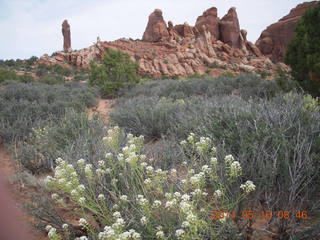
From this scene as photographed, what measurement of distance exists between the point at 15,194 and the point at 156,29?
52140 mm

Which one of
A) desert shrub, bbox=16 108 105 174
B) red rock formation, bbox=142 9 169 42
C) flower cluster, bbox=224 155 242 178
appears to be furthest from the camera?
red rock formation, bbox=142 9 169 42

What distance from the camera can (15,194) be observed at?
3086 millimetres

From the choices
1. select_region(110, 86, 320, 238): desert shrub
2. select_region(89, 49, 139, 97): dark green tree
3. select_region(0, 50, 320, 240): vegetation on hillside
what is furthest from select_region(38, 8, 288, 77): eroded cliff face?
select_region(110, 86, 320, 238): desert shrub

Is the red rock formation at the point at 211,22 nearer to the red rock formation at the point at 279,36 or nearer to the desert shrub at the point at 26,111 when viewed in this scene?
the red rock formation at the point at 279,36

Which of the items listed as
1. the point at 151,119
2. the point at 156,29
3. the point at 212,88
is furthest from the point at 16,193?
the point at 156,29

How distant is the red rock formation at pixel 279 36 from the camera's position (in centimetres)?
4712

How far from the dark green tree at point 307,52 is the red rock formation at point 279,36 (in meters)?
44.9

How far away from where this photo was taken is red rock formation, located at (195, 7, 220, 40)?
51.6 metres

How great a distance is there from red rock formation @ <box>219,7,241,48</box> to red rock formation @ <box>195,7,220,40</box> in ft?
4.00

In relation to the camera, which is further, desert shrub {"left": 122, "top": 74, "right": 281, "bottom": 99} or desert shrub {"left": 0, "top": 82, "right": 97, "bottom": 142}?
desert shrub {"left": 122, "top": 74, "right": 281, "bottom": 99}

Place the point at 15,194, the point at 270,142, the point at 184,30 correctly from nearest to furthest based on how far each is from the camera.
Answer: the point at 270,142 → the point at 15,194 → the point at 184,30
